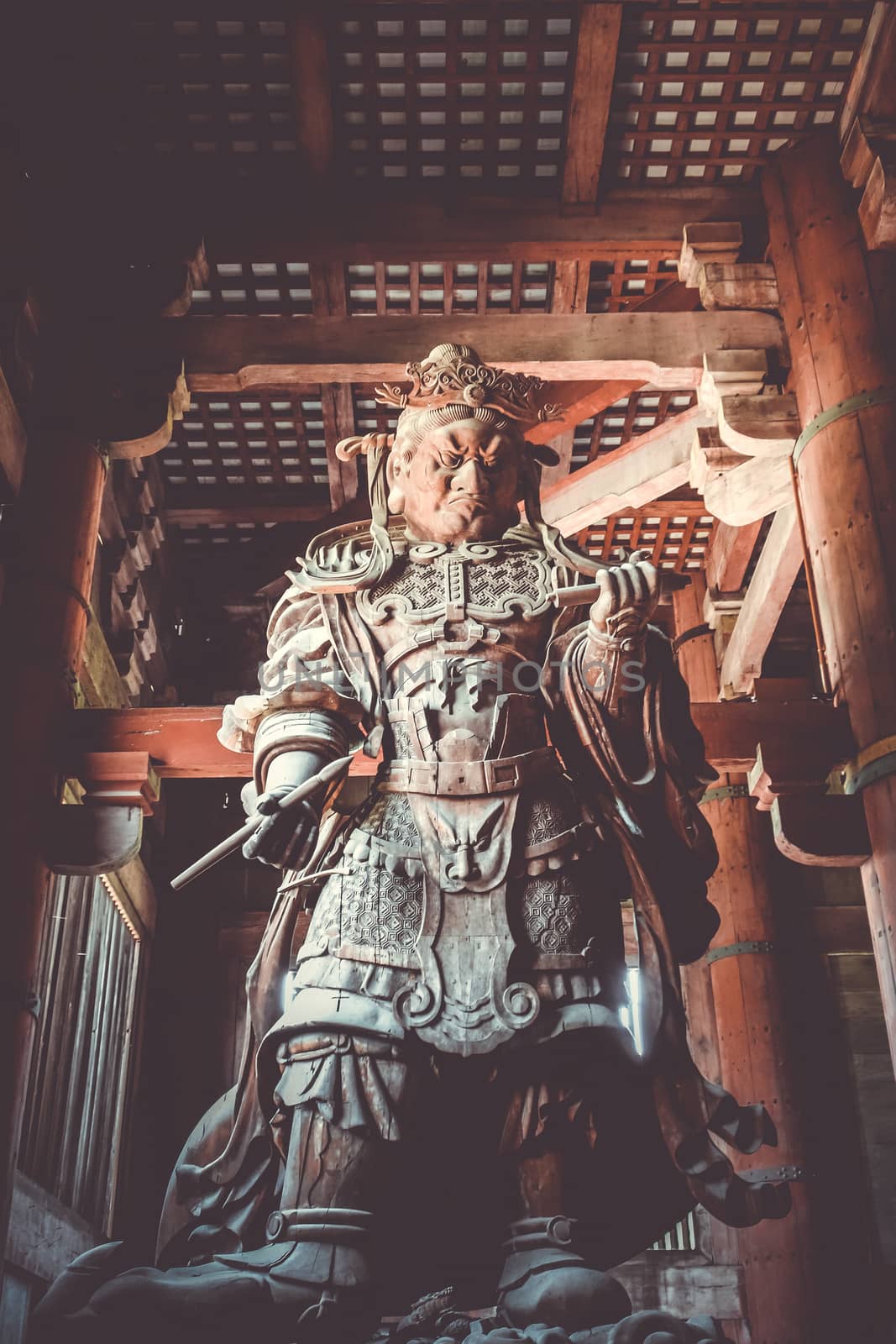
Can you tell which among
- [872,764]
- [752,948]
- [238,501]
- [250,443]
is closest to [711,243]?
[872,764]

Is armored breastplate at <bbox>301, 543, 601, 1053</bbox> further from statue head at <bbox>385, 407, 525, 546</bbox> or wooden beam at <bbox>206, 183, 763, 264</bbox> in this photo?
wooden beam at <bbox>206, 183, 763, 264</bbox>

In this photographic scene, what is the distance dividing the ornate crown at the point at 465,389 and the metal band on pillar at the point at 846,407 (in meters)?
1.83

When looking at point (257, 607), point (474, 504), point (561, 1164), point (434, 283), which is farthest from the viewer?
point (257, 607)

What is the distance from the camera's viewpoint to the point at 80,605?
238 inches

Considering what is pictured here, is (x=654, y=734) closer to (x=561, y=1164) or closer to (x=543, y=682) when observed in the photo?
(x=543, y=682)

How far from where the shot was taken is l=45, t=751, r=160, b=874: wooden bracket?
557 cm

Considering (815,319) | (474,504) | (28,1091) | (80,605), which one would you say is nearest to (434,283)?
(815,319)

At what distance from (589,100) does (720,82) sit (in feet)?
2.27

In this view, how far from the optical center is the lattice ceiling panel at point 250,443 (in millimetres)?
8469

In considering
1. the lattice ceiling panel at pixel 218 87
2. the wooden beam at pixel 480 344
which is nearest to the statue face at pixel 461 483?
the wooden beam at pixel 480 344

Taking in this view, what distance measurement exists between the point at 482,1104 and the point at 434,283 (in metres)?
5.37

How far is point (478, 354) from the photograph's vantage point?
6387 millimetres

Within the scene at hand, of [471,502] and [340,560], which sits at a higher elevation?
[471,502]

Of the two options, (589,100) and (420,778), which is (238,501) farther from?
(420,778)
